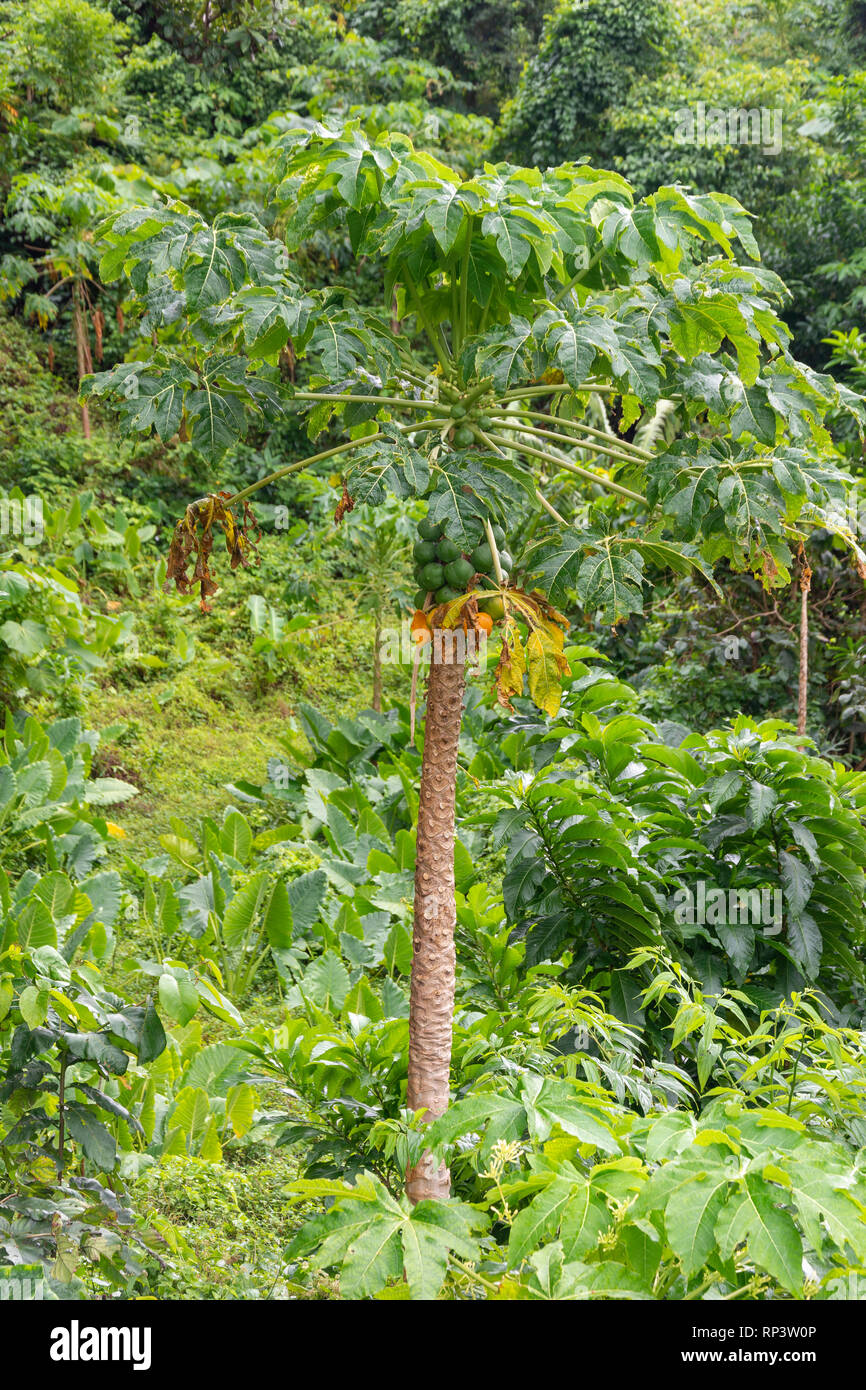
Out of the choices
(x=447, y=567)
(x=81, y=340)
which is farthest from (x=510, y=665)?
(x=81, y=340)

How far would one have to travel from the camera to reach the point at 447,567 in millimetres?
2150

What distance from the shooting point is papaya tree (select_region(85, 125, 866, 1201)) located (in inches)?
77.9

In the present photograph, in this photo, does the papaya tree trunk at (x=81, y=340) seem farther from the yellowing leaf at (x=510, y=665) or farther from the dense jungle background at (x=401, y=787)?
the yellowing leaf at (x=510, y=665)

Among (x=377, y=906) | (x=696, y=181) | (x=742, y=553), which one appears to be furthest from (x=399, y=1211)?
(x=696, y=181)

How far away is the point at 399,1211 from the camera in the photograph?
149cm

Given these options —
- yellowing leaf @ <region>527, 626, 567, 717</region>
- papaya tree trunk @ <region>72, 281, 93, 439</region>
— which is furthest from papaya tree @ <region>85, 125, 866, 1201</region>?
papaya tree trunk @ <region>72, 281, 93, 439</region>

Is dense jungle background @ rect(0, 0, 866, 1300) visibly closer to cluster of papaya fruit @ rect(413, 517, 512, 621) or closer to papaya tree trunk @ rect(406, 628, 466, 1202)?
cluster of papaya fruit @ rect(413, 517, 512, 621)

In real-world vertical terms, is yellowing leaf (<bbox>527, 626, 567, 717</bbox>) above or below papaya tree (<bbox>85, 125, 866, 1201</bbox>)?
below

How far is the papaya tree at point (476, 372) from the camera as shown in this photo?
1.98 metres

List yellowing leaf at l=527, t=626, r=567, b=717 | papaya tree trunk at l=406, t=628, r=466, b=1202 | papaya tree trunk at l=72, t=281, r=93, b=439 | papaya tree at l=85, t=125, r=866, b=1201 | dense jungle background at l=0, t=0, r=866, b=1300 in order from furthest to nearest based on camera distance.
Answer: papaya tree trunk at l=72, t=281, r=93, b=439 < papaya tree trunk at l=406, t=628, r=466, b=1202 < yellowing leaf at l=527, t=626, r=567, b=717 < papaya tree at l=85, t=125, r=866, b=1201 < dense jungle background at l=0, t=0, r=866, b=1300

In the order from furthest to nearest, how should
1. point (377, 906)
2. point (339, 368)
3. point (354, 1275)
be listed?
1. point (377, 906)
2. point (339, 368)
3. point (354, 1275)

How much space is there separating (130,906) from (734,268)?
3.76 m

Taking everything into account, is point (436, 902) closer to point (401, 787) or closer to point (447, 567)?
point (447, 567)

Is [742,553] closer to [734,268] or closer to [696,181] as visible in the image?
[734,268]
